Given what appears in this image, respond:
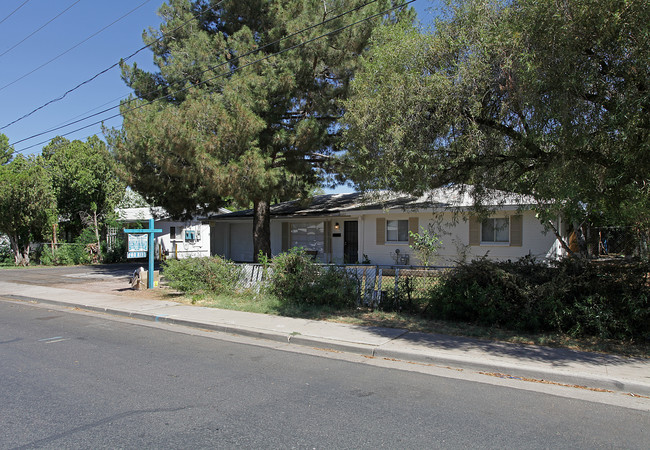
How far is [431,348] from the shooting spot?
7234 mm

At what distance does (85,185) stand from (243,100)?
1791cm

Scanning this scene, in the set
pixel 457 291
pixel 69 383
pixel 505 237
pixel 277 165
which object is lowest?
pixel 69 383

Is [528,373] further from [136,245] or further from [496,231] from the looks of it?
[136,245]

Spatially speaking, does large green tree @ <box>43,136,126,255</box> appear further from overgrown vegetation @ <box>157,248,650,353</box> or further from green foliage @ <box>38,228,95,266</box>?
overgrown vegetation @ <box>157,248,650,353</box>

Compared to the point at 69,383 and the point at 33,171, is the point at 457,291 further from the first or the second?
the point at 33,171

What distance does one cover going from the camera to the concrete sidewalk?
5898mm

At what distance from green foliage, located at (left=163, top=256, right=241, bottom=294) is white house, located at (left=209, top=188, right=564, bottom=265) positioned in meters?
4.34

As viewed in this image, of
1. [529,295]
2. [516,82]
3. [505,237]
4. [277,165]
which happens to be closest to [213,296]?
[277,165]

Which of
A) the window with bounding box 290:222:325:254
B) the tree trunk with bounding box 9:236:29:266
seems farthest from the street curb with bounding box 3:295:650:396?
the tree trunk with bounding box 9:236:29:266

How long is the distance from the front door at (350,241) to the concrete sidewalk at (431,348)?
10827mm

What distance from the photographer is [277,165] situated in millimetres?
15758

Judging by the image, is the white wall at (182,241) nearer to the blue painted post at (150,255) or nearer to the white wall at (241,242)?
the white wall at (241,242)

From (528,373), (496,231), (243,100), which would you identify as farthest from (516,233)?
(528,373)

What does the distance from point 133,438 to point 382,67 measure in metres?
7.42
